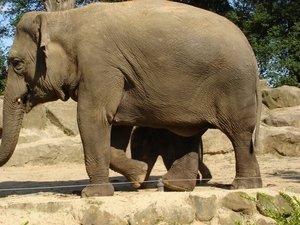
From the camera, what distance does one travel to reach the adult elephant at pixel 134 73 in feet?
20.9

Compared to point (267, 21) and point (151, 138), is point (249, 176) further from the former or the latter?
point (267, 21)

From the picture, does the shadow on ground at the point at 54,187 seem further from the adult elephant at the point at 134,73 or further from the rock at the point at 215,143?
the rock at the point at 215,143

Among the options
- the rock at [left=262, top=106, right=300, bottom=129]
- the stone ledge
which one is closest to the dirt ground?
the stone ledge

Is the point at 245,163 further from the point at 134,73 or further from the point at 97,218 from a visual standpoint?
the point at 97,218

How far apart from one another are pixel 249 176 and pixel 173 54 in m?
1.61

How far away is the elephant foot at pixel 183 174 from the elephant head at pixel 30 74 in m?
1.47

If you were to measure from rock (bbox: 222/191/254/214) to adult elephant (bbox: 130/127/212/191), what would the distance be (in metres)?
0.53

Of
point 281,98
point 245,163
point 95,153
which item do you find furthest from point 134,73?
point 281,98

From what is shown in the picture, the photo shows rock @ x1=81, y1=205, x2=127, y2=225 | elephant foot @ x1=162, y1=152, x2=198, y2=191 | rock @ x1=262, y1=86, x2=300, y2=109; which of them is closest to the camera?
rock @ x1=81, y1=205, x2=127, y2=225

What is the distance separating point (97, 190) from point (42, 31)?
177 cm

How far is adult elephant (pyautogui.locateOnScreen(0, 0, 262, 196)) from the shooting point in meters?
→ 6.36

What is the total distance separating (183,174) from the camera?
6.95m

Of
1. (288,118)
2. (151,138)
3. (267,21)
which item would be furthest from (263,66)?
(151,138)

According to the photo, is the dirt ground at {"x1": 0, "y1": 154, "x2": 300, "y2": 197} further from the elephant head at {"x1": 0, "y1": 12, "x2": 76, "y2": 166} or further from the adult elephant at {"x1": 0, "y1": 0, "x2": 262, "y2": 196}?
the elephant head at {"x1": 0, "y1": 12, "x2": 76, "y2": 166}
